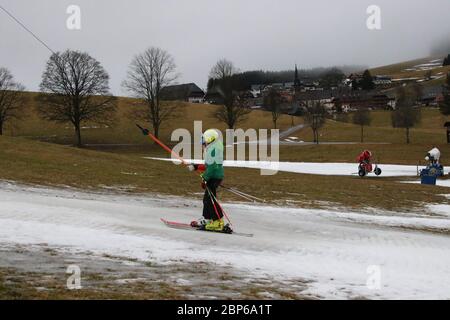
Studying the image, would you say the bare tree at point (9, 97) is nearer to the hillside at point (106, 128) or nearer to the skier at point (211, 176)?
the hillside at point (106, 128)

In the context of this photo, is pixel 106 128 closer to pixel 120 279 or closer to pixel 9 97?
pixel 9 97

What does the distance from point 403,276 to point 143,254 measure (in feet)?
15.2

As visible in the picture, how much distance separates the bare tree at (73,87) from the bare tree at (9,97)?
40.0 feet

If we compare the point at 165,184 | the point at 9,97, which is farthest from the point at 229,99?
the point at 165,184

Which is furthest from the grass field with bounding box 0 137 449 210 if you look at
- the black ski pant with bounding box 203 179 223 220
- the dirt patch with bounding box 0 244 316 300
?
the dirt patch with bounding box 0 244 316 300

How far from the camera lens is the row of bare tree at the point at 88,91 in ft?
225

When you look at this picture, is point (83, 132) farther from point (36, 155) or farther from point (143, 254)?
point (143, 254)

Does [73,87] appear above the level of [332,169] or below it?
above

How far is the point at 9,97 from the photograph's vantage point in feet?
269

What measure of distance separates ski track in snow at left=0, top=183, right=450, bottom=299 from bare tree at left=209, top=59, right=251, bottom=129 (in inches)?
2641

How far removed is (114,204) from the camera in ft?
50.0

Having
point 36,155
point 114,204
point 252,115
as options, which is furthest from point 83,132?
point 114,204

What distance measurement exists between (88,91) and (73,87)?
2370 mm

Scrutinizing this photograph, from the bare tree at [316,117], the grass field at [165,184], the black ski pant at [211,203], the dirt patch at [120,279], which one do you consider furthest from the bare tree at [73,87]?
the dirt patch at [120,279]
